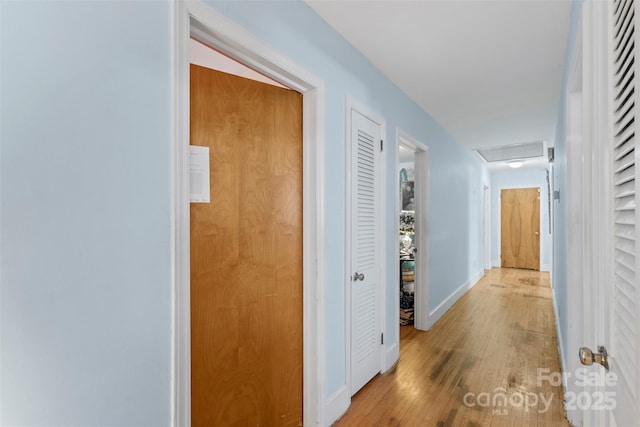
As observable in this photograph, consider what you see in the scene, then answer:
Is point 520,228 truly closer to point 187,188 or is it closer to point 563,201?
point 563,201

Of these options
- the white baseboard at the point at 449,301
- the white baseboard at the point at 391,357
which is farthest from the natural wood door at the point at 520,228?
the white baseboard at the point at 391,357

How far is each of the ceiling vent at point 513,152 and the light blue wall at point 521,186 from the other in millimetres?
1804

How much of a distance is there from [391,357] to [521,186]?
6756 millimetres

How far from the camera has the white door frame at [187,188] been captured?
1.10 m

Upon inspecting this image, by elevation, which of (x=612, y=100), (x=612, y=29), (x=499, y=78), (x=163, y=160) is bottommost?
(x=163, y=160)

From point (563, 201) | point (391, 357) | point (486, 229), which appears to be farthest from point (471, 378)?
point (486, 229)

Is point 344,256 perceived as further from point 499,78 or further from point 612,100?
point 499,78

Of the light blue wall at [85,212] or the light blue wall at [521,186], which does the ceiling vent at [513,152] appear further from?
the light blue wall at [85,212]

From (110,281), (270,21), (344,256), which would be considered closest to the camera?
(110,281)

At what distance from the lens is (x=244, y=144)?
1691mm

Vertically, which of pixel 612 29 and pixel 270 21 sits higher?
pixel 270 21

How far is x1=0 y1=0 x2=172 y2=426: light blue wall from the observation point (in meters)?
0.77

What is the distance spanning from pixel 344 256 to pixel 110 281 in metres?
1.43

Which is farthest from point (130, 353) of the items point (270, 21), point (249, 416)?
point (270, 21)
